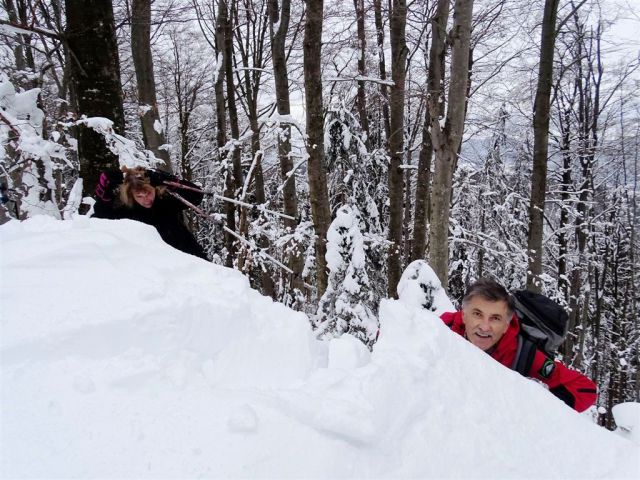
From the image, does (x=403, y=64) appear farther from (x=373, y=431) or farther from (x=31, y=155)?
(x=373, y=431)

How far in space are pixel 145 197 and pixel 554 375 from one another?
309 centimetres

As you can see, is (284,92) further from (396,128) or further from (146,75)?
(146,75)

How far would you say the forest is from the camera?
348cm

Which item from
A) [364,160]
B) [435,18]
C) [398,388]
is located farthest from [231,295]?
[364,160]

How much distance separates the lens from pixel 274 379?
4.95ft

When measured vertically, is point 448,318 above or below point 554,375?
above

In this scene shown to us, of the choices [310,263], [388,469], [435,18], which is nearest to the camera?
[388,469]

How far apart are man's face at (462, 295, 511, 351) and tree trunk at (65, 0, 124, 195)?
3.19 meters

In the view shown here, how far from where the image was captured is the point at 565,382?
224 cm

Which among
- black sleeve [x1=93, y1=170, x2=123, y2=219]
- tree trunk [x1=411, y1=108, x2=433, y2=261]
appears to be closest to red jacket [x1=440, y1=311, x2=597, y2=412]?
black sleeve [x1=93, y1=170, x2=123, y2=219]

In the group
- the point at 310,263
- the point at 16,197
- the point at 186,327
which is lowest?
the point at 310,263

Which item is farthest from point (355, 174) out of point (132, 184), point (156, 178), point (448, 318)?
point (448, 318)

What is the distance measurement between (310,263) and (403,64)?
13.2 feet

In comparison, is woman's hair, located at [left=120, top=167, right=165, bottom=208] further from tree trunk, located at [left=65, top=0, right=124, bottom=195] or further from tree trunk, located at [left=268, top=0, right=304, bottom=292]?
tree trunk, located at [left=268, top=0, right=304, bottom=292]
